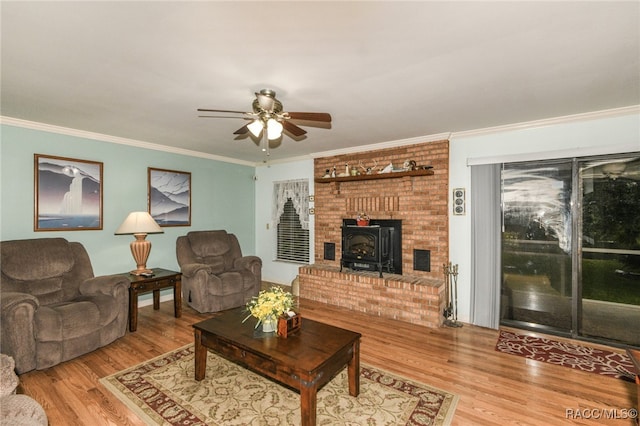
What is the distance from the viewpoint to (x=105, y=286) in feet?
10.9

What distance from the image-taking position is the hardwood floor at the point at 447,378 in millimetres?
2213

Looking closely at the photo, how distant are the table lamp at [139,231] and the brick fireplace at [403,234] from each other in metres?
2.38

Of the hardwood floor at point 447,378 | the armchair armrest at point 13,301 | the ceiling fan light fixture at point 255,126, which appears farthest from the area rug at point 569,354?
the armchair armrest at point 13,301

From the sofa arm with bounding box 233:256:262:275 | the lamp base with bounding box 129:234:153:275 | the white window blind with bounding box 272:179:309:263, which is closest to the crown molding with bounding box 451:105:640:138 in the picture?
the white window blind with bounding box 272:179:309:263

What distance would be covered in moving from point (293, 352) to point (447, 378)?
→ 150 cm

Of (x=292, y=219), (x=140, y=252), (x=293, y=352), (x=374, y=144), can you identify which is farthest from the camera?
(x=292, y=219)

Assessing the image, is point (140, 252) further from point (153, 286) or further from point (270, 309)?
point (270, 309)

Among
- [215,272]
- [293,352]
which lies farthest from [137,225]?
[293,352]

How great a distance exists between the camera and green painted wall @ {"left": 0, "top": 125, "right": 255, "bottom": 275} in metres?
3.55

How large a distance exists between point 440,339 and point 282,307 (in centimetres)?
215

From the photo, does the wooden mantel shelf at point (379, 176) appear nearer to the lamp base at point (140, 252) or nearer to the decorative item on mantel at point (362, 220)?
the decorative item on mantel at point (362, 220)

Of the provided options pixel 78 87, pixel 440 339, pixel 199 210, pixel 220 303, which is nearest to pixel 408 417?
pixel 440 339

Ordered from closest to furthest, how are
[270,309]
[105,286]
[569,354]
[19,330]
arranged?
[270,309] → [19,330] → [569,354] → [105,286]

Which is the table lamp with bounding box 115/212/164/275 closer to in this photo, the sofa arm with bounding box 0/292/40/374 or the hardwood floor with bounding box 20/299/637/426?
the hardwood floor with bounding box 20/299/637/426
